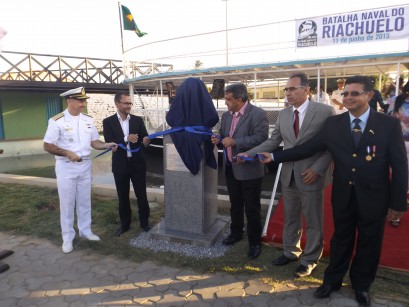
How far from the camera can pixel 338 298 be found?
8.93ft

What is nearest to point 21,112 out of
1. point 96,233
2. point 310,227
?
point 96,233

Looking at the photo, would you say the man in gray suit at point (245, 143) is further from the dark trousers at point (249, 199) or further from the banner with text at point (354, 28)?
the banner with text at point (354, 28)

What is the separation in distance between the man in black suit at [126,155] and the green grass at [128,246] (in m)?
0.30

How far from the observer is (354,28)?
334 inches

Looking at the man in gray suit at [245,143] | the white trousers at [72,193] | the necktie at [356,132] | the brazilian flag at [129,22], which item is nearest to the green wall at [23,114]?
the brazilian flag at [129,22]

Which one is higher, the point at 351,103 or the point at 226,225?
the point at 351,103

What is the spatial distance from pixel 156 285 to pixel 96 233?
64.2 inches

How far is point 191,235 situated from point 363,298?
1978 mm

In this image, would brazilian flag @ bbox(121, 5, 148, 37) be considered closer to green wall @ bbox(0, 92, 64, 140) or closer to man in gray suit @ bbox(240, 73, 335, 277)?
Result: green wall @ bbox(0, 92, 64, 140)

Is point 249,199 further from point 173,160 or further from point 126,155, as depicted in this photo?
point 126,155

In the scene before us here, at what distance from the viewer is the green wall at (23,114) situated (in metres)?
15.4

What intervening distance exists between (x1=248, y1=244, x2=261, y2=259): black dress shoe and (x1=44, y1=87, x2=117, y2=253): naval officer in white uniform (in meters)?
1.96

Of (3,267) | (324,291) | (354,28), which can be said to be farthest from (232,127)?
(354,28)

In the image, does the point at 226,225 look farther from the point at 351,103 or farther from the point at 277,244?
the point at 351,103
